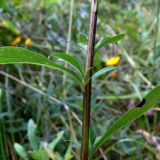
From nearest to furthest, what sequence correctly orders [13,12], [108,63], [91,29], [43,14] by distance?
[91,29]
[108,63]
[13,12]
[43,14]

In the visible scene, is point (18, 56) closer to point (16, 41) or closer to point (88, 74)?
point (88, 74)

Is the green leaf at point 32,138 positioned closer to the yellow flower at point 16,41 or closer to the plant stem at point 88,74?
the plant stem at point 88,74

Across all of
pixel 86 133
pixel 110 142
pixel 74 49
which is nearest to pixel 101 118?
pixel 110 142

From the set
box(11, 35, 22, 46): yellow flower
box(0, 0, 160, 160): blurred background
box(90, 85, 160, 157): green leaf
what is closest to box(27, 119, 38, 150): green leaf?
box(0, 0, 160, 160): blurred background


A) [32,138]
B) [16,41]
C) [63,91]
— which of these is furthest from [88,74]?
[16,41]

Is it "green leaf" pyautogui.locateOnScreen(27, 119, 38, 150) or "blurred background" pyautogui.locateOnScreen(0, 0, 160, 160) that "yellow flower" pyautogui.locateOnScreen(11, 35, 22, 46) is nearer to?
"blurred background" pyautogui.locateOnScreen(0, 0, 160, 160)

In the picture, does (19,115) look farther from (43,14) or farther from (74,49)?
(43,14)

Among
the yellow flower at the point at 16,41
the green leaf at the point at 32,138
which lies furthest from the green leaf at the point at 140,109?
the yellow flower at the point at 16,41

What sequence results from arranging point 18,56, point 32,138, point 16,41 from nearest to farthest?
point 18,56, point 32,138, point 16,41
